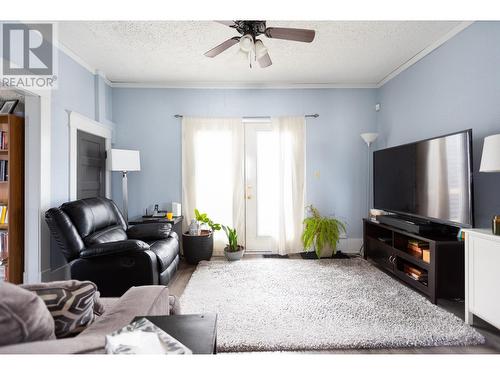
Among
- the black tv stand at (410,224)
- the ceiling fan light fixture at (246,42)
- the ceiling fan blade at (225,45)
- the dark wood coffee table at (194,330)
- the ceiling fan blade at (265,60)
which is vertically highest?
the ceiling fan blade at (225,45)

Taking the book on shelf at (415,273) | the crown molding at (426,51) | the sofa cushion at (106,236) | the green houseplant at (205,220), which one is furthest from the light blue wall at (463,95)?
the sofa cushion at (106,236)

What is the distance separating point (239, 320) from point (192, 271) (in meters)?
1.55

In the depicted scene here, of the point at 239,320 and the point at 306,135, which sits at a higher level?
the point at 306,135

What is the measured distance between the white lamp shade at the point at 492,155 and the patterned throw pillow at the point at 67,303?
8.12 feet

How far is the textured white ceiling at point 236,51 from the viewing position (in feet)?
9.12

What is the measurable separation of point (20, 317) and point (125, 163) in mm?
3337

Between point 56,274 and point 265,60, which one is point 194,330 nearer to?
point 265,60

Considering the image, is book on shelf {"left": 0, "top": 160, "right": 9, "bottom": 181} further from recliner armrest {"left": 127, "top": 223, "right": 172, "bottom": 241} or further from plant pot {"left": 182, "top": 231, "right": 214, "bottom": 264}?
plant pot {"left": 182, "top": 231, "right": 214, "bottom": 264}

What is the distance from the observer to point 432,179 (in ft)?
9.11

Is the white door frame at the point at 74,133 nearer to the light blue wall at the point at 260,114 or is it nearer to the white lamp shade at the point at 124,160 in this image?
the white lamp shade at the point at 124,160

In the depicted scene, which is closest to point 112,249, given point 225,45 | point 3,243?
point 3,243

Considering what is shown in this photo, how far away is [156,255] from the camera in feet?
8.66
